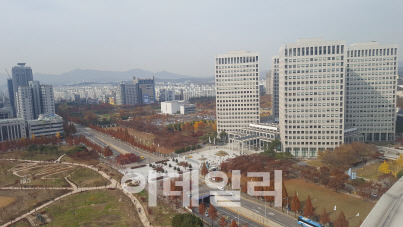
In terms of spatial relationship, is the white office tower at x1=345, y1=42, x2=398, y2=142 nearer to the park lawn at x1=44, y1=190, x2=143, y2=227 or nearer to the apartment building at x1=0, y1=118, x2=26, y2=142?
the park lawn at x1=44, y1=190, x2=143, y2=227

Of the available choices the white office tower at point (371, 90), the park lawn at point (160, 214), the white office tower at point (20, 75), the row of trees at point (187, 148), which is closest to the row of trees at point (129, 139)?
the row of trees at point (187, 148)

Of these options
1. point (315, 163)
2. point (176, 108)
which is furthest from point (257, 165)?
point (176, 108)

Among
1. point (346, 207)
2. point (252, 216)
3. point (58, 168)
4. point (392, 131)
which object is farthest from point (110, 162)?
point (392, 131)

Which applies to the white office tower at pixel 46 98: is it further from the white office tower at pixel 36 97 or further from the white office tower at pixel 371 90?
the white office tower at pixel 371 90

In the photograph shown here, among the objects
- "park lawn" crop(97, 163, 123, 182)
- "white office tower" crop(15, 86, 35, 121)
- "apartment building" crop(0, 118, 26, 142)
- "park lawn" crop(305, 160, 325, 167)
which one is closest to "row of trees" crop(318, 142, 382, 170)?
"park lawn" crop(305, 160, 325, 167)

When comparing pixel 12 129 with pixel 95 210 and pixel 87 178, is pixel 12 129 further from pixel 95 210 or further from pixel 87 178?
pixel 95 210

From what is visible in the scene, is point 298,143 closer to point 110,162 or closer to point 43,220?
point 110,162
